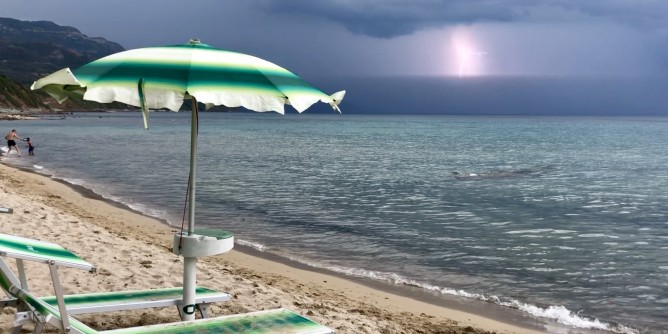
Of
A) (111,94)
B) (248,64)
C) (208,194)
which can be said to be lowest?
(208,194)

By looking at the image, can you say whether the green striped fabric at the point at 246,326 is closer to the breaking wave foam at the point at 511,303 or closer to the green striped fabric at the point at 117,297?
the green striped fabric at the point at 117,297

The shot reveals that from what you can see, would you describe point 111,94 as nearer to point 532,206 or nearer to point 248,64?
point 248,64

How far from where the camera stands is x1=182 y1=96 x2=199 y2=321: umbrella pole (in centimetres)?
511

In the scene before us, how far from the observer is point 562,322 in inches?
349

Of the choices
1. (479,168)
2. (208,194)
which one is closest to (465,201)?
(208,194)

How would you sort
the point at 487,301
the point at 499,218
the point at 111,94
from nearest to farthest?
the point at 111,94
the point at 487,301
the point at 499,218

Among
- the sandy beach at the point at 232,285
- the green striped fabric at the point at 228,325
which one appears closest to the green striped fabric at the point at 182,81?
the green striped fabric at the point at 228,325

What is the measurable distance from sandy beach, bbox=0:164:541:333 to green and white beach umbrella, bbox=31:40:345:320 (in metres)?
2.51

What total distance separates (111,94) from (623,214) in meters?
18.8

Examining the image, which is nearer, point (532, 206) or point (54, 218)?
point (54, 218)

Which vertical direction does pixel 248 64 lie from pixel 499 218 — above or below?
above

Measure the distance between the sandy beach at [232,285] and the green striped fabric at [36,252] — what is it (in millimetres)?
1551

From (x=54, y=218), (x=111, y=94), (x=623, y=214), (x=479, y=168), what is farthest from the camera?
(x=479, y=168)

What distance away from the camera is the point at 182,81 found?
14.2 feet
